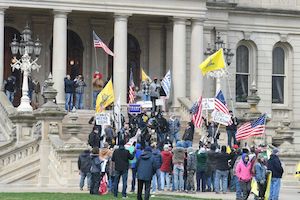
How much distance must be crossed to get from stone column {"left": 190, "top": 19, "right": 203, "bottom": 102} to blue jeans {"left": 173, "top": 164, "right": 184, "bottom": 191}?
637 inches

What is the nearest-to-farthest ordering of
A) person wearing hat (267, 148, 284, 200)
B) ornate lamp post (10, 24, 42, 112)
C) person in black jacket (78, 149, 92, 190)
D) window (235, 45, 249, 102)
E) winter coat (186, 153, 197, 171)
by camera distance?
person wearing hat (267, 148, 284, 200) < person in black jacket (78, 149, 92, 190) < winter coat (186, 153, 197, 171) < ornate lamp post (10, 24, 42, 112) < window (235, 45, 249, 102)

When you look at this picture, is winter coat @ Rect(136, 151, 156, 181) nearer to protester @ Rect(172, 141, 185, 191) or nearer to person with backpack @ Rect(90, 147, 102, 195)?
person with backpack @ Rect(90, 147, 102, 195)

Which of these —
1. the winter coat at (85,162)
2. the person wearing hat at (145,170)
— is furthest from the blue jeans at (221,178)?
the person wearing hat at (145,170)

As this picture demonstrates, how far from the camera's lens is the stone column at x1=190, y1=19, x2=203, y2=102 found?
51.5 meters

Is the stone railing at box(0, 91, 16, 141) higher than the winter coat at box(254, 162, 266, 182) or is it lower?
higher

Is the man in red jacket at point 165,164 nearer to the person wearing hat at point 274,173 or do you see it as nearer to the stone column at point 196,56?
the person wearing hat at point 274,173

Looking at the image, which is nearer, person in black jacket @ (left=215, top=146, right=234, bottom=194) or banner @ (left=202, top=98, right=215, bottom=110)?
person in black jacket @ (left=215, top=146, right=234, bottom=194)

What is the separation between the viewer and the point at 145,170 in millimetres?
29578

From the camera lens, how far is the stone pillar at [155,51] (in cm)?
5419

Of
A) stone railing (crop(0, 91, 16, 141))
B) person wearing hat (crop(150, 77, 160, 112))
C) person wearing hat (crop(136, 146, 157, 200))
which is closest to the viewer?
person wearing hat (crop(136, 146, 157, 200))

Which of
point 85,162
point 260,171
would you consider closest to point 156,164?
point 260,171

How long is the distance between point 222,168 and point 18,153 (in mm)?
8102

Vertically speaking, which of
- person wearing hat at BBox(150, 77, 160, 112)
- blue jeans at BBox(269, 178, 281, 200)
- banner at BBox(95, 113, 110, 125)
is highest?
person wearing hat at BBox(150, 77, 160, 112)

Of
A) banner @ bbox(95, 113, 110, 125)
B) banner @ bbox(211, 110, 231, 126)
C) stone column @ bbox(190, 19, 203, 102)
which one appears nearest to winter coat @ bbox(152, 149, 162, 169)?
banner @ bbox(95, 113, 110, 125)
